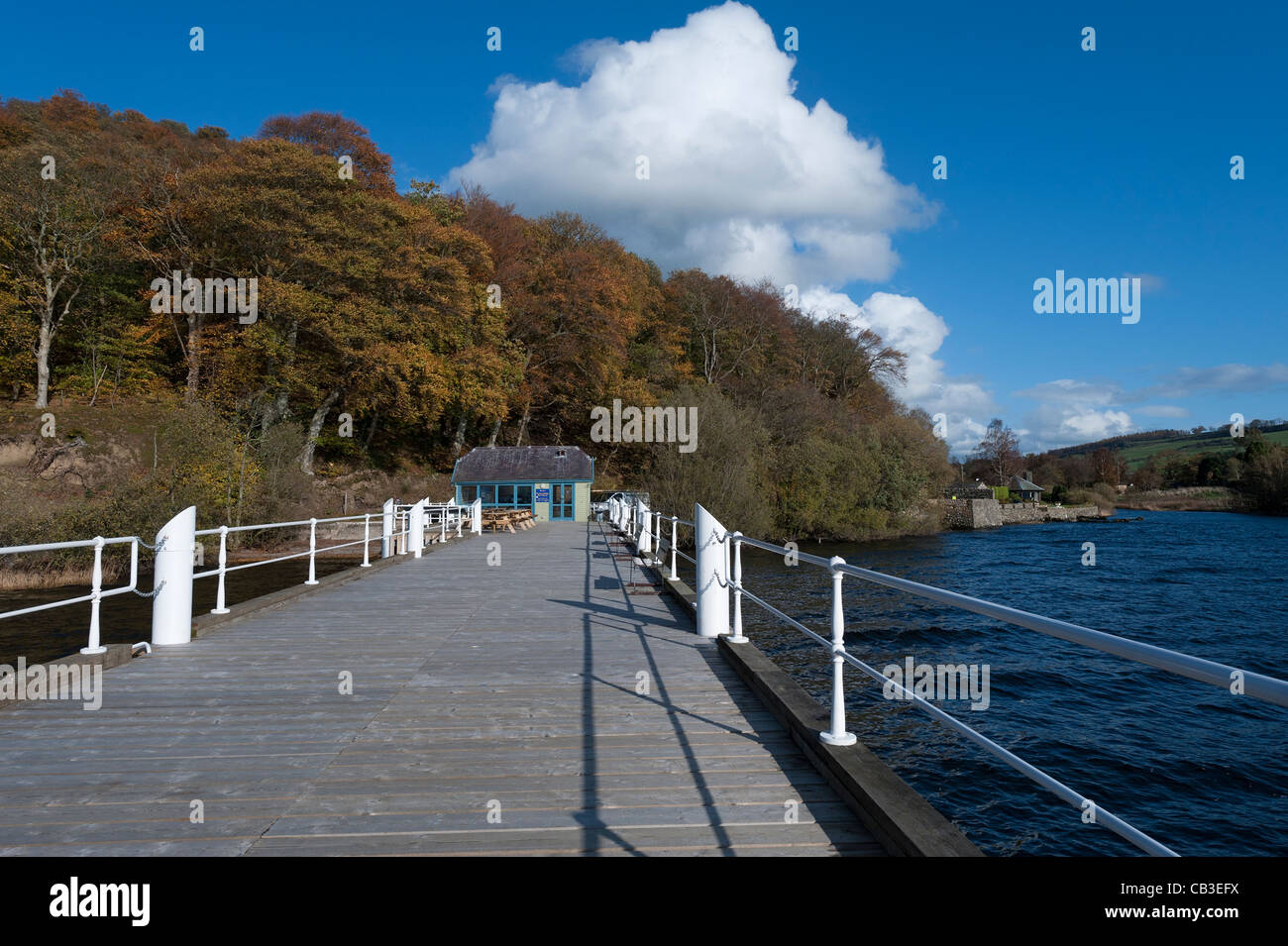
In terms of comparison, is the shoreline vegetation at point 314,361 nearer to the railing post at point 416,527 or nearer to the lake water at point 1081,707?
the railing post at point 416,527

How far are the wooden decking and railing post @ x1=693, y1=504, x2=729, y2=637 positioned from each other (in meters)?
0.23

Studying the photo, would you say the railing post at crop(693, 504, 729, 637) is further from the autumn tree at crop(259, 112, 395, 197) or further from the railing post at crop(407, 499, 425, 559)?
the autumn tree at crop(259, 112, 395, 197)

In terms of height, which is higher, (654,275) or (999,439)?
(654,275)

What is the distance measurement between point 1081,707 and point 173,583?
39.9 feet

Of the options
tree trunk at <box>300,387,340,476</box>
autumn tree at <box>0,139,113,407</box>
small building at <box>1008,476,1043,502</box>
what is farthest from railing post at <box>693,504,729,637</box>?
small building at <box>1008,476,1043,502</box>

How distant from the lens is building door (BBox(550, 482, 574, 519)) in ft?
106

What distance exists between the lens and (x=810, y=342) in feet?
Answer: 172

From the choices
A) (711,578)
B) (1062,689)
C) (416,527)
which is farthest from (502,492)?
(711,578)

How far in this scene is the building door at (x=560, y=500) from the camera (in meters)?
32.4

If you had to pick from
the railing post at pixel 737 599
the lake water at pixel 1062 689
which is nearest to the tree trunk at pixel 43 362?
the lake water at pixel 1062 689

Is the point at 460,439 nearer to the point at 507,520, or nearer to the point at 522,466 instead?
the point at 522,466

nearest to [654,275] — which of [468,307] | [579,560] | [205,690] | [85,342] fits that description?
[468,307]

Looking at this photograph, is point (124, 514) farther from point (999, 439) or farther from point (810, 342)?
point (999, 439)

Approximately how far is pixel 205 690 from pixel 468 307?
105 feet
